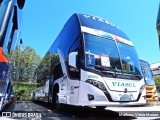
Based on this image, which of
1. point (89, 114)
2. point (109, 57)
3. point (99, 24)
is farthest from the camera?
point (89, 114)

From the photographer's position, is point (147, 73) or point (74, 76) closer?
point (74, 76)

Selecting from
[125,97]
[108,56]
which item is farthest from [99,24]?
[125,97]

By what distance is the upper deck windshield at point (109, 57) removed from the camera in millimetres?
7199

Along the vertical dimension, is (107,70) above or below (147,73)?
below

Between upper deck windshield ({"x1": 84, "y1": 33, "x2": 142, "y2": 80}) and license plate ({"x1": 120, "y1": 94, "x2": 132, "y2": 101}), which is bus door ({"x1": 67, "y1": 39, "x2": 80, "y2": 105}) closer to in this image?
upper deck windshield ({"x1": 84, "y1": 33, "x2": 142, "y2": 80})

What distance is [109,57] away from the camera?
7473 mm

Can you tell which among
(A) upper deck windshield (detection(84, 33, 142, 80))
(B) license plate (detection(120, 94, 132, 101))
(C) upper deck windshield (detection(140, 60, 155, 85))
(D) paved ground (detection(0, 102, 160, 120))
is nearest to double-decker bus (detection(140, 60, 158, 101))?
(C) upper deck windshield (detection(140, 60, 155, 85))

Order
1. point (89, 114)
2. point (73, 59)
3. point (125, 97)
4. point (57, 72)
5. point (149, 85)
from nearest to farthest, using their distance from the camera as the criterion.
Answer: point (125, 97), point (73, 59), point (89, 114), point (57, 72), point (149, 85)

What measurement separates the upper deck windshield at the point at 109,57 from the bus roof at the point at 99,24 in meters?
0.53

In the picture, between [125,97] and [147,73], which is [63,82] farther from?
[147,73]

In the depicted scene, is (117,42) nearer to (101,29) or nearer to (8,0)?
(101,29)

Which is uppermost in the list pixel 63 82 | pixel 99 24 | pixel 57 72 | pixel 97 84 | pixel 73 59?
pixel 99 24

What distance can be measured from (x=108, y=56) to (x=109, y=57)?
4cm

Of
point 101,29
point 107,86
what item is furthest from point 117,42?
point 107,86
